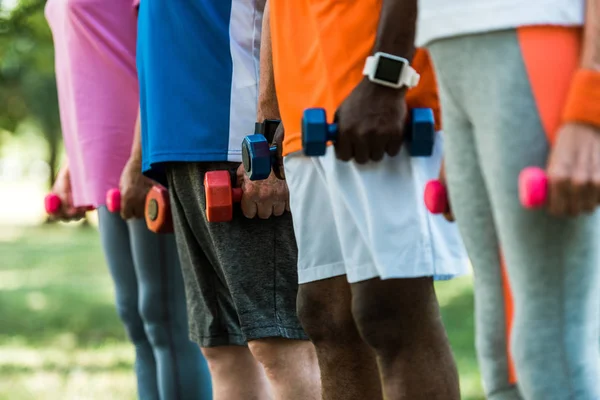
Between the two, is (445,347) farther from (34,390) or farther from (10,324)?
(10,324)

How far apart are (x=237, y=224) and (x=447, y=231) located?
30.9 inches

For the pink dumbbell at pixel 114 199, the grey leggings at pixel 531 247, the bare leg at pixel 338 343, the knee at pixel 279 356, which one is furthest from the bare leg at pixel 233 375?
the grey leggings at pixel 531 247

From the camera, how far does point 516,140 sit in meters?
1.61

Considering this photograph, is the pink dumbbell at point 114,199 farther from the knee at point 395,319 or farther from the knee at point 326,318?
the knee at point 395,319

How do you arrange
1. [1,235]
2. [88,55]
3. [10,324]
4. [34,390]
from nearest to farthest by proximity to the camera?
[88,55] → [34,390] → [10,324] → [1,235]

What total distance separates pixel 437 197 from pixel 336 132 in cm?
31

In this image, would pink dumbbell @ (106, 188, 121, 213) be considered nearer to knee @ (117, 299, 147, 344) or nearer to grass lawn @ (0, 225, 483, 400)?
knee @ (117, 299, 147, 344)

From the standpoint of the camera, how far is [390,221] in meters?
2.10

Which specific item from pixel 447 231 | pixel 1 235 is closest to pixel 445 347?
pixel 447 231

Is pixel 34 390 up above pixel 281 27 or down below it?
below

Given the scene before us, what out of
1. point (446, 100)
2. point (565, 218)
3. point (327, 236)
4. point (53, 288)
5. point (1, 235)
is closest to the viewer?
point (565, 218)

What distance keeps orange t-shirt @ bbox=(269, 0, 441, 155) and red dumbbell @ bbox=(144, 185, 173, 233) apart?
81 cm

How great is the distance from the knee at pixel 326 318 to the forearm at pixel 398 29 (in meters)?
0.56

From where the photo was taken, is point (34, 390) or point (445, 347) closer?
point (445, 347)
